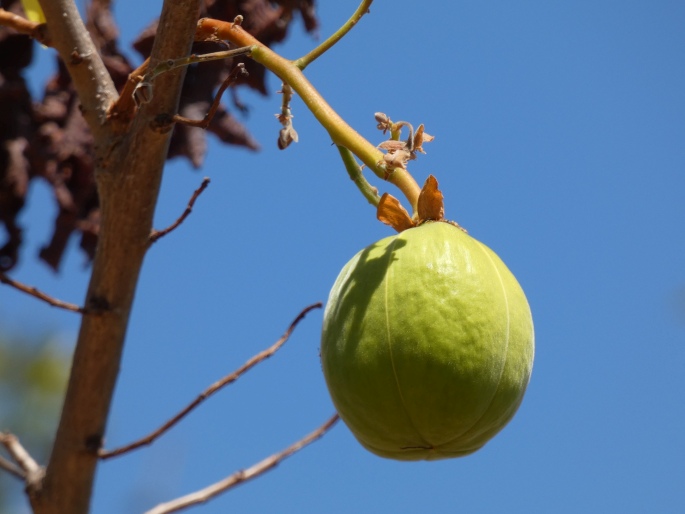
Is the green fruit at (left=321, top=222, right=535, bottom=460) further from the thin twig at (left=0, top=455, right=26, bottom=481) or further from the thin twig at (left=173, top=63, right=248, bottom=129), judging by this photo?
the thin twig at (left=0, top=455, right=26, bottom=481)

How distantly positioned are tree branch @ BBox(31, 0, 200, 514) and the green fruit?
0.63 m

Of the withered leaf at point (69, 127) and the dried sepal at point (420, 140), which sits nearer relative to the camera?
the dried sepal at point (420, 140)

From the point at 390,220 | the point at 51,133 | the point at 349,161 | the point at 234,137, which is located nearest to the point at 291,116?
the point at 349,161

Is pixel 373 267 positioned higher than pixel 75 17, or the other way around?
pixel 75 17

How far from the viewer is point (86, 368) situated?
8.61 ft

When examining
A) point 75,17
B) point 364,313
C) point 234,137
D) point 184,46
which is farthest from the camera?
point 234,137

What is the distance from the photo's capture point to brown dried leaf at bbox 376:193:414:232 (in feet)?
7.64

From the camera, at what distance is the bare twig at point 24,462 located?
2754 millimetres

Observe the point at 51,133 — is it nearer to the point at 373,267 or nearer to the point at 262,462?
the point at 262,462

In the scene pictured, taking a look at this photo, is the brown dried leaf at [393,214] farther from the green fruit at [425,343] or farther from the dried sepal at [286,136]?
the dried sepal at [286,136]

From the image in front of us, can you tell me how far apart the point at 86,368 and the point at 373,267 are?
37.8 inches

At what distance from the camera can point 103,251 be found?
→ 257 cm

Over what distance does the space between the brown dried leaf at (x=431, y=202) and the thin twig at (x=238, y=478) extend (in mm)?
1029

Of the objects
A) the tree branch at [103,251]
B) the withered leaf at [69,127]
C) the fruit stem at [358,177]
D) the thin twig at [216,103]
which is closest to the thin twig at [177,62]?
the thin twig at [216,103]
